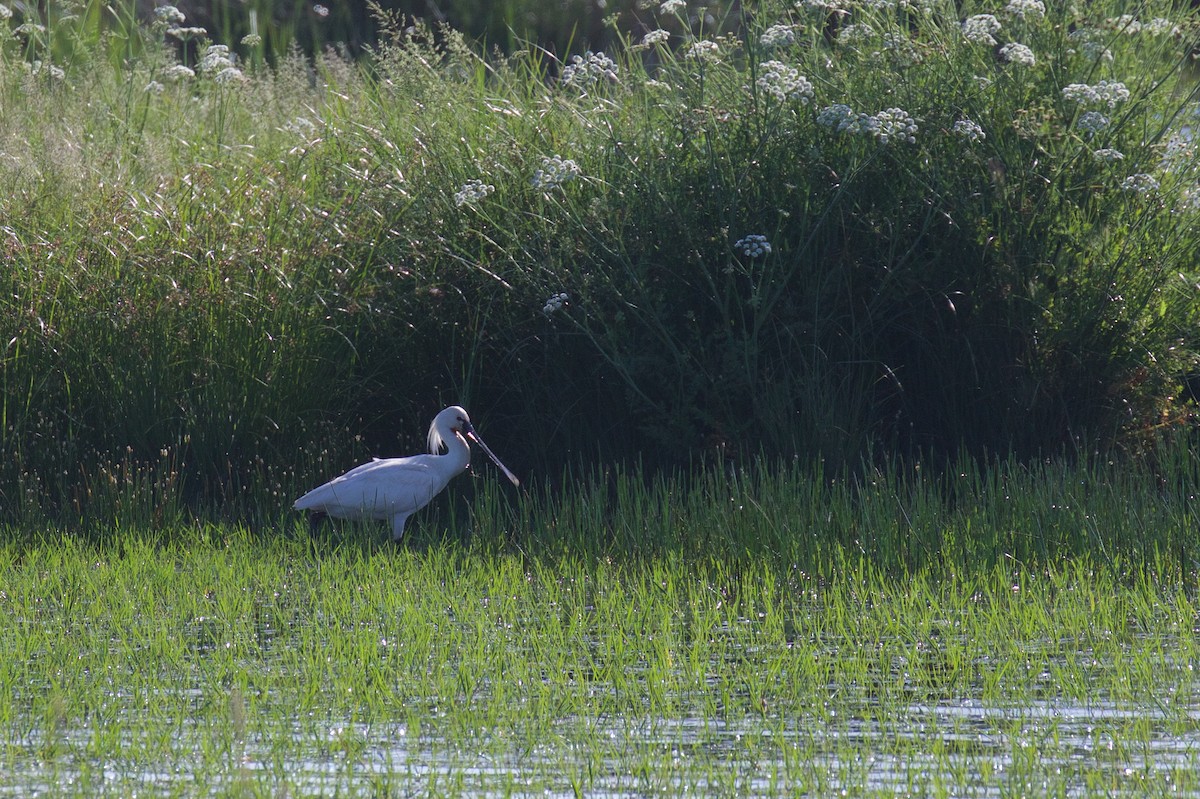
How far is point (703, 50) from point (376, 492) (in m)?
2.79

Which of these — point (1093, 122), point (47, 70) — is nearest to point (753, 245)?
point (1093, 122)

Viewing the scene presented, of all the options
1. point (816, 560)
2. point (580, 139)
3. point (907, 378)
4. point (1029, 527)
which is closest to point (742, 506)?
point (816, 560)

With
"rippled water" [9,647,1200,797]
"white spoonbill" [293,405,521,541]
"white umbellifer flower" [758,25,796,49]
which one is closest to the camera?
"rippled water" [9,647,1200,797]

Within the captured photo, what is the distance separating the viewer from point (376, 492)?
26.9ft

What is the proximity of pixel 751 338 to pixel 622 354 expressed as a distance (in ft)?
2.41

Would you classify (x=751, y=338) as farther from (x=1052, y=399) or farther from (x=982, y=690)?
(x=982, y=690)

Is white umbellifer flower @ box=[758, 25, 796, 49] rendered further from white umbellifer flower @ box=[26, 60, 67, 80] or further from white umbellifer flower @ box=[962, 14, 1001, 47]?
white umbellifer flower @ box=[26, 60, 67, 80]

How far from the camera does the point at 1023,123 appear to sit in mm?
8750

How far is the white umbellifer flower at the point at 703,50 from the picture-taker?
8703 millimetres

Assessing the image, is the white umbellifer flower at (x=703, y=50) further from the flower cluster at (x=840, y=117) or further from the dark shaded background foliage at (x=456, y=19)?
the dark shaded background foliage at (x=456, y=19)

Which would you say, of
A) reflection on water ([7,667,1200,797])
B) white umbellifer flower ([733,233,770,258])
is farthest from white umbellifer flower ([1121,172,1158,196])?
reflection on water ([7,667,1200,797])

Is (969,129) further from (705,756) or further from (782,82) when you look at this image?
(705,756)

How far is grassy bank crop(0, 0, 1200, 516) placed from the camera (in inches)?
353

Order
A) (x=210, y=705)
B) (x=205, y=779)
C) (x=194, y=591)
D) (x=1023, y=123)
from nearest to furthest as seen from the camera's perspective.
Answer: (x=205, y=779) → (x=210, y=705) → (x=194, y=591) → (x=1023, y=123)
